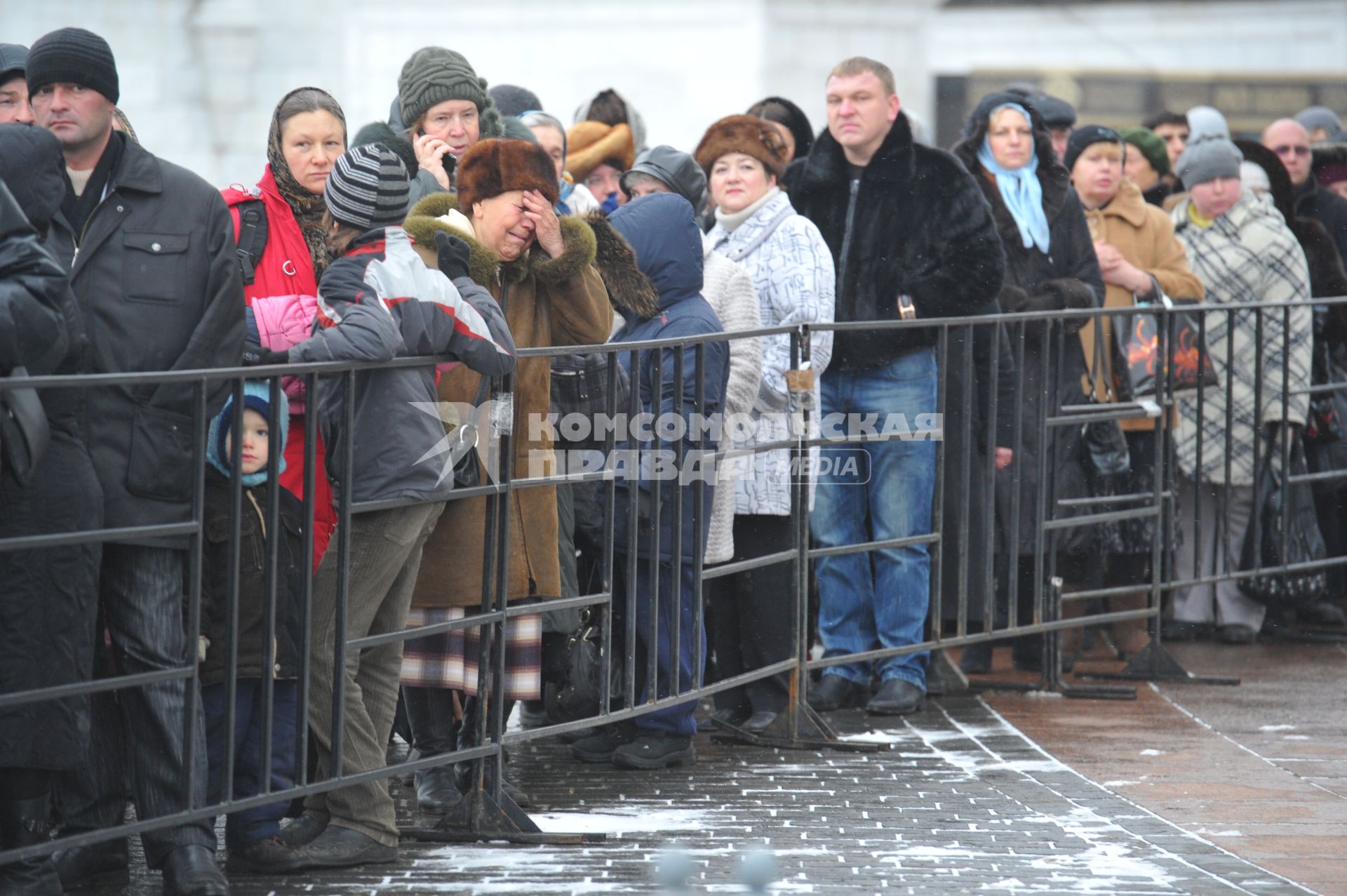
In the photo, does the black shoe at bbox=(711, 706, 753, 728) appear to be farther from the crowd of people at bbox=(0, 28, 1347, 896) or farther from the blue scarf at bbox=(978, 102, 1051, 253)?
the blue scarf at bbox=(978, 102, 1051, 253)

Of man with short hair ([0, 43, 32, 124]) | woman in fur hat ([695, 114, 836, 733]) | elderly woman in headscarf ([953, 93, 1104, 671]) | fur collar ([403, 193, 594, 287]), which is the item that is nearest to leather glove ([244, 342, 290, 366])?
fur collar ([403, 193, 594, 287])

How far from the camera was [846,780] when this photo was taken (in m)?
6.21

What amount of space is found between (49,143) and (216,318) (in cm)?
57

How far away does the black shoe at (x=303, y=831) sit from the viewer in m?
5.22

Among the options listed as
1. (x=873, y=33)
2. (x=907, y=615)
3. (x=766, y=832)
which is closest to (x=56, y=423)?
(x=766, y=832)

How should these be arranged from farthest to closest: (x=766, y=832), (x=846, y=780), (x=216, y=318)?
1. (x=846, y=780)
2. (x=766, y=832)
3. (x=216, y=318)

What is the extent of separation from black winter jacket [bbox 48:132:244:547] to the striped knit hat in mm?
297

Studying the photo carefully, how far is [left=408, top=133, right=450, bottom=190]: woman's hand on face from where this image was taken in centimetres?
652

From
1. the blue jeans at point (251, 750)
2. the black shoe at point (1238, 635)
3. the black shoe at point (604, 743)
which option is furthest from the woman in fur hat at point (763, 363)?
the black shoe at point (1238, 635)

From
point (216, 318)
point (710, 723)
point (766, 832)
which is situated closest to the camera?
point (216, 318)

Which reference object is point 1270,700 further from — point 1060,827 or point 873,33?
point 873,33

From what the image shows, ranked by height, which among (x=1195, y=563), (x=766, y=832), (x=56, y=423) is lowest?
(x=766, y=832)

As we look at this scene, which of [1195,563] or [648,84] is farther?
[648,84]

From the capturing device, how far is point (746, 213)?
24.0ft
